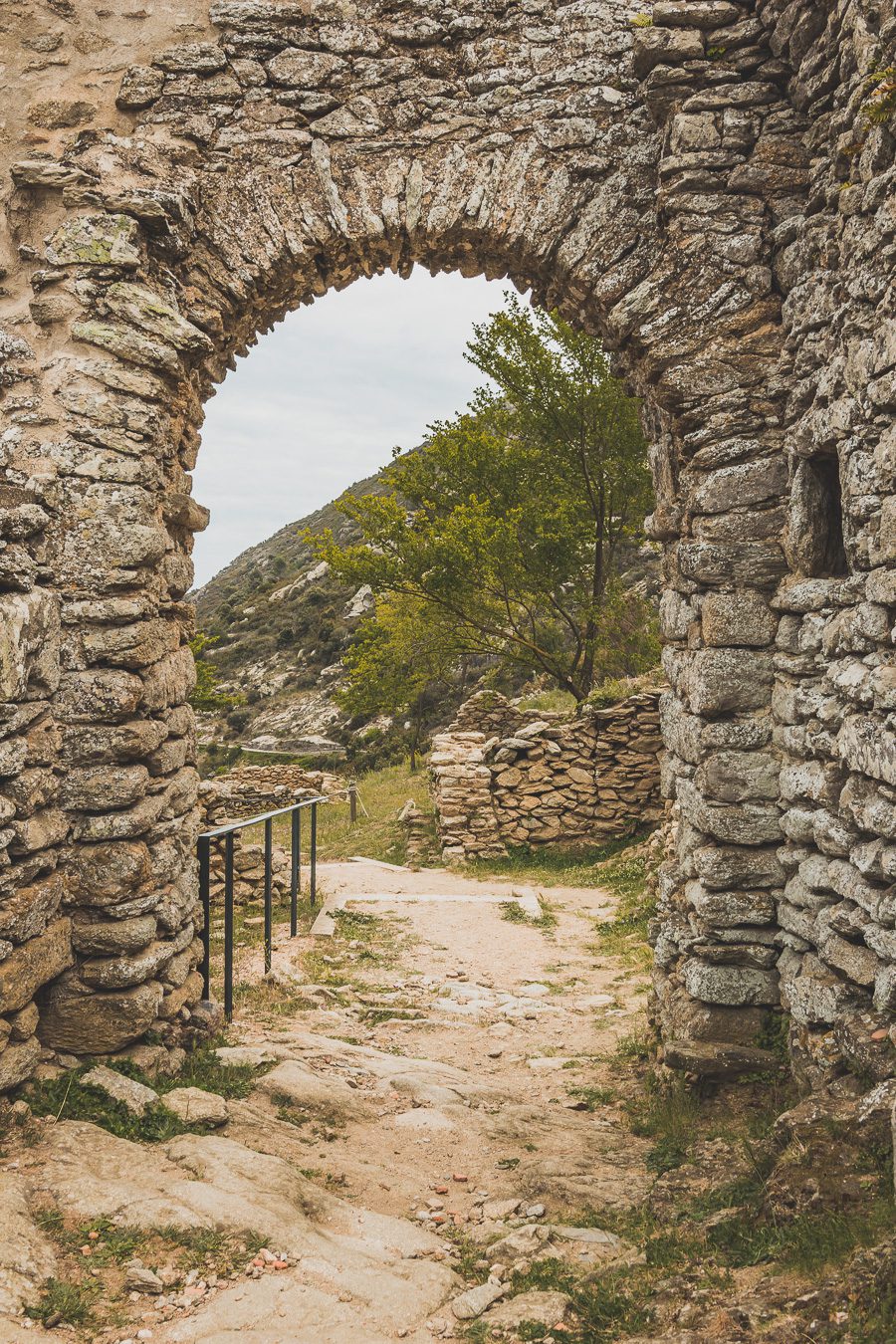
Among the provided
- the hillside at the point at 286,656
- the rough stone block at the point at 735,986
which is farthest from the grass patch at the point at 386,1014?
the hillside at the point at 286,656

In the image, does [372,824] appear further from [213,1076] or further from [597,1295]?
[597,1295]

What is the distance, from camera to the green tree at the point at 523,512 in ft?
50.6

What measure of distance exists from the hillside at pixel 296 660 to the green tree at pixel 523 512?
888cm

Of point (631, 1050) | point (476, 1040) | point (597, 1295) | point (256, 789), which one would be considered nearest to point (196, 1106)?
point (597, 1295)

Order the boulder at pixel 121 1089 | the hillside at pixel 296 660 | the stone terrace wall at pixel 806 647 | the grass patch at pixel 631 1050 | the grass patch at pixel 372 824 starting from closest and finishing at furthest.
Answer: the stone terrace wall at pixel 806 647, the boulder at pixel 121 1089, the grass patch at pixel 631 1050, the grass patch at pixel 372 824, the hillside at pixel 296 660

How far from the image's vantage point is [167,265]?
4414 mm

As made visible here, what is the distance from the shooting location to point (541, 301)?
16.3ft

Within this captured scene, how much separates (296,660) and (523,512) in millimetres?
26151

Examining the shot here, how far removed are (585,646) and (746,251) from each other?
12152mm

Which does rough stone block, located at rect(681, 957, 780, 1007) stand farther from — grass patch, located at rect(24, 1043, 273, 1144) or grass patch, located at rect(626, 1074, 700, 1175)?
grass patch, located at rect(24, 1043, 273, 1144)

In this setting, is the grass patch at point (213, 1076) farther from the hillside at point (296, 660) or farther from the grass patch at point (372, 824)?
the hillside at point (296, 660)

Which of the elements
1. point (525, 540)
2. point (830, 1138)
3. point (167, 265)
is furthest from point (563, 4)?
point (525, 540)

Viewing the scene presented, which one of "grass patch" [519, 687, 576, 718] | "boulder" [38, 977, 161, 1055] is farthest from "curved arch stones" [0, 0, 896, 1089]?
"grass patch" [519, 687, 576, 718]

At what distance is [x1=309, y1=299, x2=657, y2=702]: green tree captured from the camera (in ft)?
50.6
